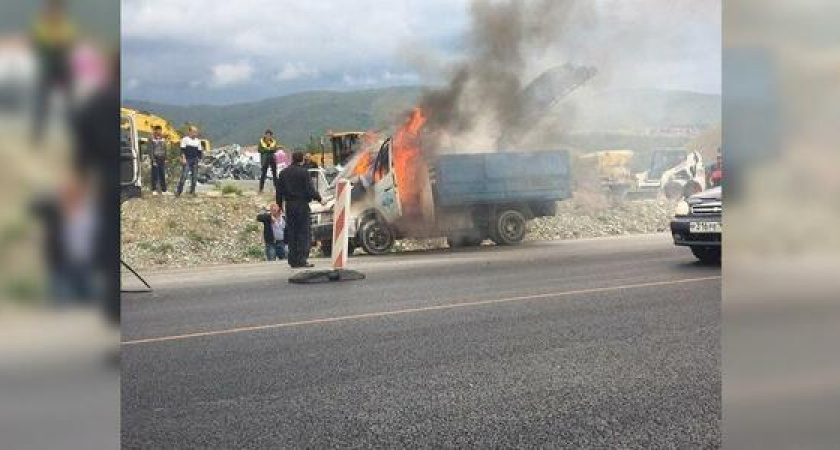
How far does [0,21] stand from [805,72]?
1417 mm

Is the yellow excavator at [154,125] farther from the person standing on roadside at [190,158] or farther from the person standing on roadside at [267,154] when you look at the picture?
the person standing on roadside at [267,154]

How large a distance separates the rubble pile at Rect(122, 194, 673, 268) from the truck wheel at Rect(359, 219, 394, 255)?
12.5 inches

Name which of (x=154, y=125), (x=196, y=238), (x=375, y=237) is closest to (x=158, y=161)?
(x=196, y=238)

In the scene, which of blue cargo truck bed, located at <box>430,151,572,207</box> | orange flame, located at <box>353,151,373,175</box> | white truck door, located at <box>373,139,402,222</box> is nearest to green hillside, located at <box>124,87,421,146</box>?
orange flame, located at <box>353,151,373,175</box>

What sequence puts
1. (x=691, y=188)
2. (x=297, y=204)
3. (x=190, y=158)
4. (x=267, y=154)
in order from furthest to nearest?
(x=691, y=188) < (x=267, y=154) < (x=190, y=158) < (x=297, y=204)

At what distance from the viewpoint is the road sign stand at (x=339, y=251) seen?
9.22 m

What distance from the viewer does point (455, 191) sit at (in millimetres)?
13281

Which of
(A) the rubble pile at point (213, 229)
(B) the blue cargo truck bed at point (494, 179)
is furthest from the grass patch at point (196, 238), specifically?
(B) the blue cargo truck bed at point (494, 179)

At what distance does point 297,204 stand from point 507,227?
3.62 metres

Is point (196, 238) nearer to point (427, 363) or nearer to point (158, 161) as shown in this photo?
point (158, 161)

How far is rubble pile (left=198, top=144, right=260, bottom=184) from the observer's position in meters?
17.0

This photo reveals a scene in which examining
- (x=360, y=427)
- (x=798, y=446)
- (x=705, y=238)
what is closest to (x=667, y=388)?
(x=360, y=427)

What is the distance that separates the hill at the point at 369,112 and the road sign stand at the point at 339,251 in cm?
556

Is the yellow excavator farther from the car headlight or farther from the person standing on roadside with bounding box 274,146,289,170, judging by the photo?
the car headlight
